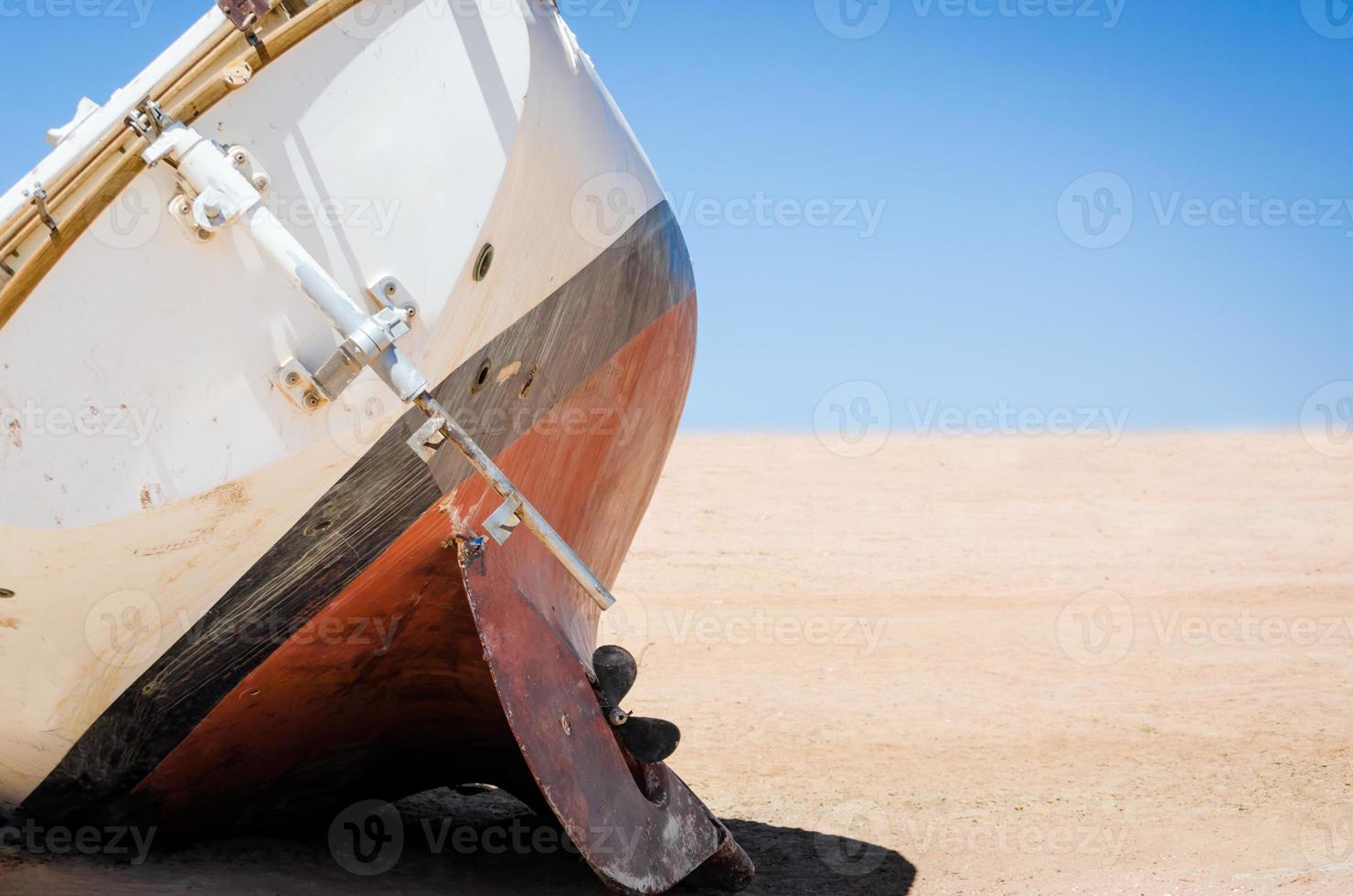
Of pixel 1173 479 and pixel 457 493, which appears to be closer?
pixel 457 493

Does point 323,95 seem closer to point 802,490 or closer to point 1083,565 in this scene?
point 1083,565

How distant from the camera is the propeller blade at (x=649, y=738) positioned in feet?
14.1

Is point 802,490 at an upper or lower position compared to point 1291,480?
lower

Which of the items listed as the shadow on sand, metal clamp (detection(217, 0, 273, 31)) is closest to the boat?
metal clamp (detection(217, 0, 273, 31))

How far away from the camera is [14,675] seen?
12.1 ft

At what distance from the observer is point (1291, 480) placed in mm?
21328

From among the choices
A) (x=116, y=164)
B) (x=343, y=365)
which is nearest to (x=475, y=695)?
(x=343, y=365)

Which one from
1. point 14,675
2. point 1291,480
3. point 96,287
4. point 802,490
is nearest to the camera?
point 96,287

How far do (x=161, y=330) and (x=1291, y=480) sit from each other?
21.7 metres

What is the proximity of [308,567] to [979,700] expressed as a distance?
5.71m

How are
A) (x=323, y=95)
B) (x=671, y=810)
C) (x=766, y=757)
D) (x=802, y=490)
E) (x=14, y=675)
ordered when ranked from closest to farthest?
(x=323, y=95) < (x=14, y=675) < (x=671, y=810) < (x=766, y=757) < (x=802, y=490)

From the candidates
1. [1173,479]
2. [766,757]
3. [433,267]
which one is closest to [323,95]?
[433,267]

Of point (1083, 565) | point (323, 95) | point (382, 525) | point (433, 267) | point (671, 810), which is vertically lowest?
point (671, 810)

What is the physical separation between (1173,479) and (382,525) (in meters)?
20.1
